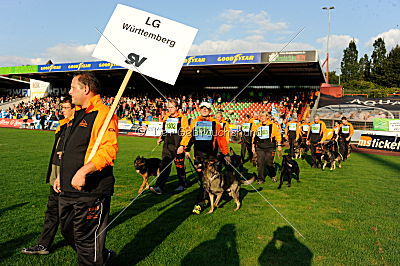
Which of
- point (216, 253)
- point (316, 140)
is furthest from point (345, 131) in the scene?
point (216, 253)

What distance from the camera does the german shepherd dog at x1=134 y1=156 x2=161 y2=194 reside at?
6742 mm

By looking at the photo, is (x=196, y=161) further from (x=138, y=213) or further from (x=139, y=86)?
(x=139, y=86)

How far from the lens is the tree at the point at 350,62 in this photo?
229 ft

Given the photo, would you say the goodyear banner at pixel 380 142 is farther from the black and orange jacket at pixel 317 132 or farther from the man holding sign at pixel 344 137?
the black and orange jacket at pixel 317 132

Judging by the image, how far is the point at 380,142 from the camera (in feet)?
58.7

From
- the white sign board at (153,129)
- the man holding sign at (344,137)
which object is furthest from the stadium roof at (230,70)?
the man holding sign at (344,137)

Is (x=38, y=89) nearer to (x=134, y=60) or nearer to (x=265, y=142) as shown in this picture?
(x=265, y=142)

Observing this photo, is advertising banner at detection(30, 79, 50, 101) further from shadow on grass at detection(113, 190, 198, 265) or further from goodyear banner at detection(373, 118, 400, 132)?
shadow on grass at detection(113, 190, 198, 265)

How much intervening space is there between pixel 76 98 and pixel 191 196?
4399mm

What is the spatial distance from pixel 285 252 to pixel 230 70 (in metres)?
24.4

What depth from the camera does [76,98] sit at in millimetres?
2658

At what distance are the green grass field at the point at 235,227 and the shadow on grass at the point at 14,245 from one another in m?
0.01

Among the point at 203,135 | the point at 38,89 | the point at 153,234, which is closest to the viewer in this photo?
the point at 153,234

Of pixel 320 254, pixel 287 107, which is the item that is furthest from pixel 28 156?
pixel 287 107
